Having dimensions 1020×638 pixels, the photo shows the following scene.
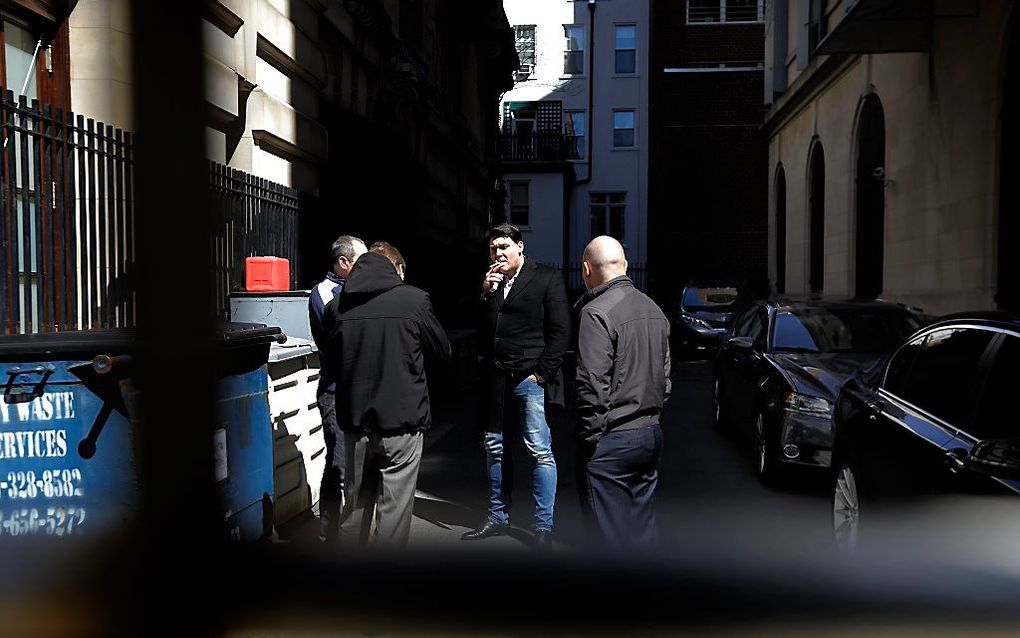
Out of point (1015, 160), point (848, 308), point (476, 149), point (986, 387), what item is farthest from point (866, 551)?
point (476, 149)

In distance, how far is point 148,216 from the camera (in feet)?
8.87

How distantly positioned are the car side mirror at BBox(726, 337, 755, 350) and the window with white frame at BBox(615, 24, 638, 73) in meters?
32.0

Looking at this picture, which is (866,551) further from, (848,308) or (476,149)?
(476,149)

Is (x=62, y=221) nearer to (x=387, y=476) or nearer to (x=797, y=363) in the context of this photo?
(x=387, y=476)

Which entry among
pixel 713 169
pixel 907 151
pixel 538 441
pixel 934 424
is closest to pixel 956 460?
pixel 934 424

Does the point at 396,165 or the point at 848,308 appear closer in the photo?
the point at 848,308

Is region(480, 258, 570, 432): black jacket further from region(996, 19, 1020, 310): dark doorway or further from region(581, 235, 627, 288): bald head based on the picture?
region(996, 19, 1020, 310): dark doorway

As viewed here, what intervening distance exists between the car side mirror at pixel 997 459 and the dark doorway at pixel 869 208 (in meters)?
14.9

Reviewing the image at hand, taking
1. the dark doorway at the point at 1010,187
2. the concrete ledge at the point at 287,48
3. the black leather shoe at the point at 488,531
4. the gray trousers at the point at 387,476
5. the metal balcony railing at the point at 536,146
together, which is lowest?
the black leather shoe at the point at 488,531

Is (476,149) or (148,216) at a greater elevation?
(476,149)

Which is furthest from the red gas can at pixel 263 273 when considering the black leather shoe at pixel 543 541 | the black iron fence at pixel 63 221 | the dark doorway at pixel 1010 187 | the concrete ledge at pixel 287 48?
the dark doorway at pixel 1010 187

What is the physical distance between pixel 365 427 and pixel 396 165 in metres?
9.92

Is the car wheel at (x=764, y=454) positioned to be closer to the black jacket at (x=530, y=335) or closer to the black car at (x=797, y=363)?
the black car at (x=797, y=363)

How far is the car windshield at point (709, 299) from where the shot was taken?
20.8 meters
